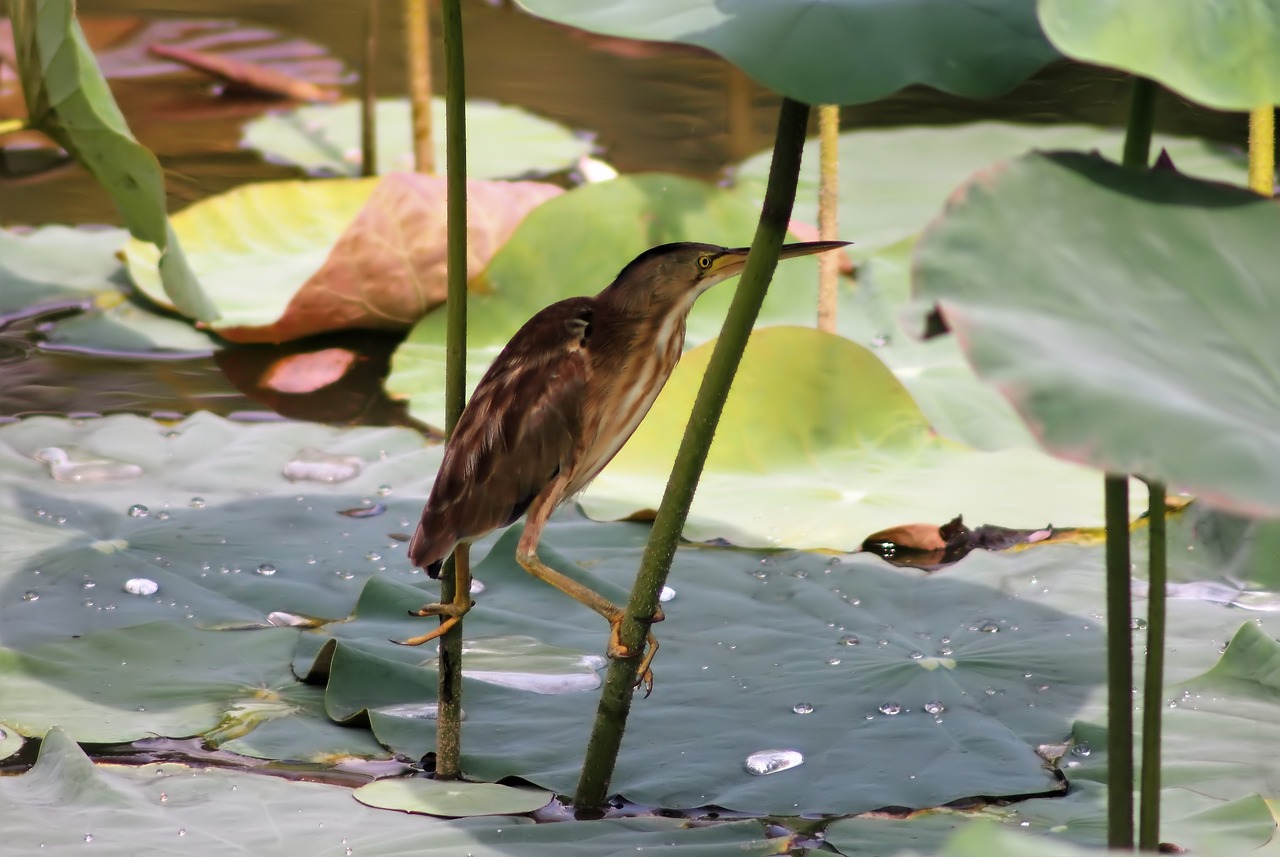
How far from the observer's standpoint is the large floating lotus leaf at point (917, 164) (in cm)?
367

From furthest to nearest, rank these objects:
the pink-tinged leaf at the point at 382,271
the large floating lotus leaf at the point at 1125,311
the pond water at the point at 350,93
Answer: the pink-tinged leaf at the point at 382,271
the pond water at the point at 350,93
the large floating lotus leaf at the point at 1125,311

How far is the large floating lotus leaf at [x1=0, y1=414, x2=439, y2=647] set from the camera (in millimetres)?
1910

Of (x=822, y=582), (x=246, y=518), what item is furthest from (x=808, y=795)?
(x=246, y=518)

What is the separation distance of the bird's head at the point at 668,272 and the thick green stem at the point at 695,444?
0.24 metres

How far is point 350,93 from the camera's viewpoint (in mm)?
4738

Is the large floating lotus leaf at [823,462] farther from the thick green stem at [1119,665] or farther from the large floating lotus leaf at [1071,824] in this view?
the thick green stem at [1119,665]

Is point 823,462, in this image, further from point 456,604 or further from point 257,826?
point 257,826

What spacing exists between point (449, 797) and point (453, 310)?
49 cm

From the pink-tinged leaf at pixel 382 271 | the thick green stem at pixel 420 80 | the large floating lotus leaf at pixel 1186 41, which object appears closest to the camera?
the large floating lotus leaf at pixel 1186 41

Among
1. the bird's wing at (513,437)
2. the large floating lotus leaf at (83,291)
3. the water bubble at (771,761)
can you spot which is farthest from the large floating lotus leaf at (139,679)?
the large floating lotus leaf at (83,291)

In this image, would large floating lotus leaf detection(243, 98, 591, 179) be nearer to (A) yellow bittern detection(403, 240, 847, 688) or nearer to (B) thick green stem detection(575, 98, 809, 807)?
(A) yellow bittern detection(403, 240, 847, 688)

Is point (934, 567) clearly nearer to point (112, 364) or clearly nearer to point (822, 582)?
point (822, 582)

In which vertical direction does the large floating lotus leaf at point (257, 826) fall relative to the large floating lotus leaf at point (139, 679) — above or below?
below

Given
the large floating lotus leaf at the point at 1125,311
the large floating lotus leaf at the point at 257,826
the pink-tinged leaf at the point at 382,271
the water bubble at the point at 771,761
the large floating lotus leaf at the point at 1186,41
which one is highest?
the pink-tinged leaf at the point at 382,271
